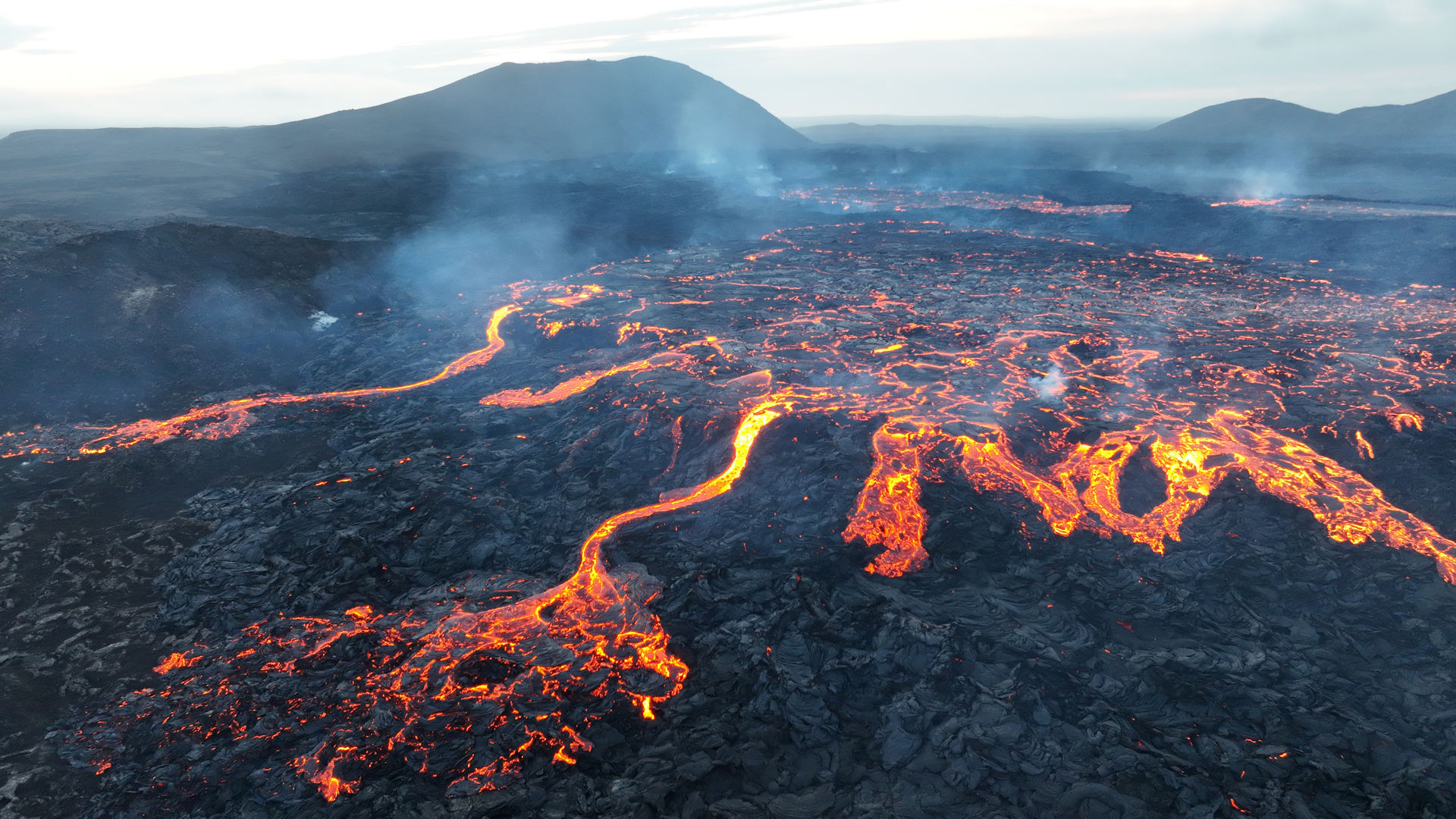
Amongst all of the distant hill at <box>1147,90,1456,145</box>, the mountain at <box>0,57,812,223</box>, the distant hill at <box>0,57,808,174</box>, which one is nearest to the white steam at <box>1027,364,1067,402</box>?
the mountain at <box>0,57,812,223</box>

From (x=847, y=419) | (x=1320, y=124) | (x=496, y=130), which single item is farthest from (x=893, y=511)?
(x=1320, y=124)

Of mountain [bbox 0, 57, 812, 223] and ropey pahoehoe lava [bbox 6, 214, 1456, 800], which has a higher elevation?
mountain [bbox 0, 57, 812, 223]

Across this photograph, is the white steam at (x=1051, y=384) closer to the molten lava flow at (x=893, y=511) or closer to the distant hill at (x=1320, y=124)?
the molten lava flow at (x=893, y=511)

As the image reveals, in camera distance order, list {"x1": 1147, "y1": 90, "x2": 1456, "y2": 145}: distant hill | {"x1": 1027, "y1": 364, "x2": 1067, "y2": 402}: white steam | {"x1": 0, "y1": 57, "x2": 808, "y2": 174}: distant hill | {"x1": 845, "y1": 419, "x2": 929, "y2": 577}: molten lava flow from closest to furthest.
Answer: {"x1": 845, "y1": 419, "x2": 929, "y2": 577}: molten lava flow < {"x1": 1027, "y1": 364, "x2": 1067, "y2": 402}: white steam < {"x1": 0, "y1": 57, "x2": 808, "y2": 174}: distant hill < {"x1": 1147, "y1": 90, "x2": 1456, "y2": 145}: distant hill

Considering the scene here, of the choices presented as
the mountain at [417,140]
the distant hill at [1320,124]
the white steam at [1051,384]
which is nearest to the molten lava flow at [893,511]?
the white steam at [1051,384]

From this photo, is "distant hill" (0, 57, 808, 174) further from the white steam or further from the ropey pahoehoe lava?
the white steam

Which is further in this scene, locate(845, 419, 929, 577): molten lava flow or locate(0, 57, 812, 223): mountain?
locate(0, 57, 812, 223): mountain

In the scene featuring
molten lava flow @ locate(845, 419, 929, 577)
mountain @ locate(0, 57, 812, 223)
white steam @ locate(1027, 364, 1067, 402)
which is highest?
mountain @ locate(0, 57, 812, 223)

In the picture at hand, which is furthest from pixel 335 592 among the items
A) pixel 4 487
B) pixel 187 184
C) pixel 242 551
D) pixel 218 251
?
pixel 187 184
